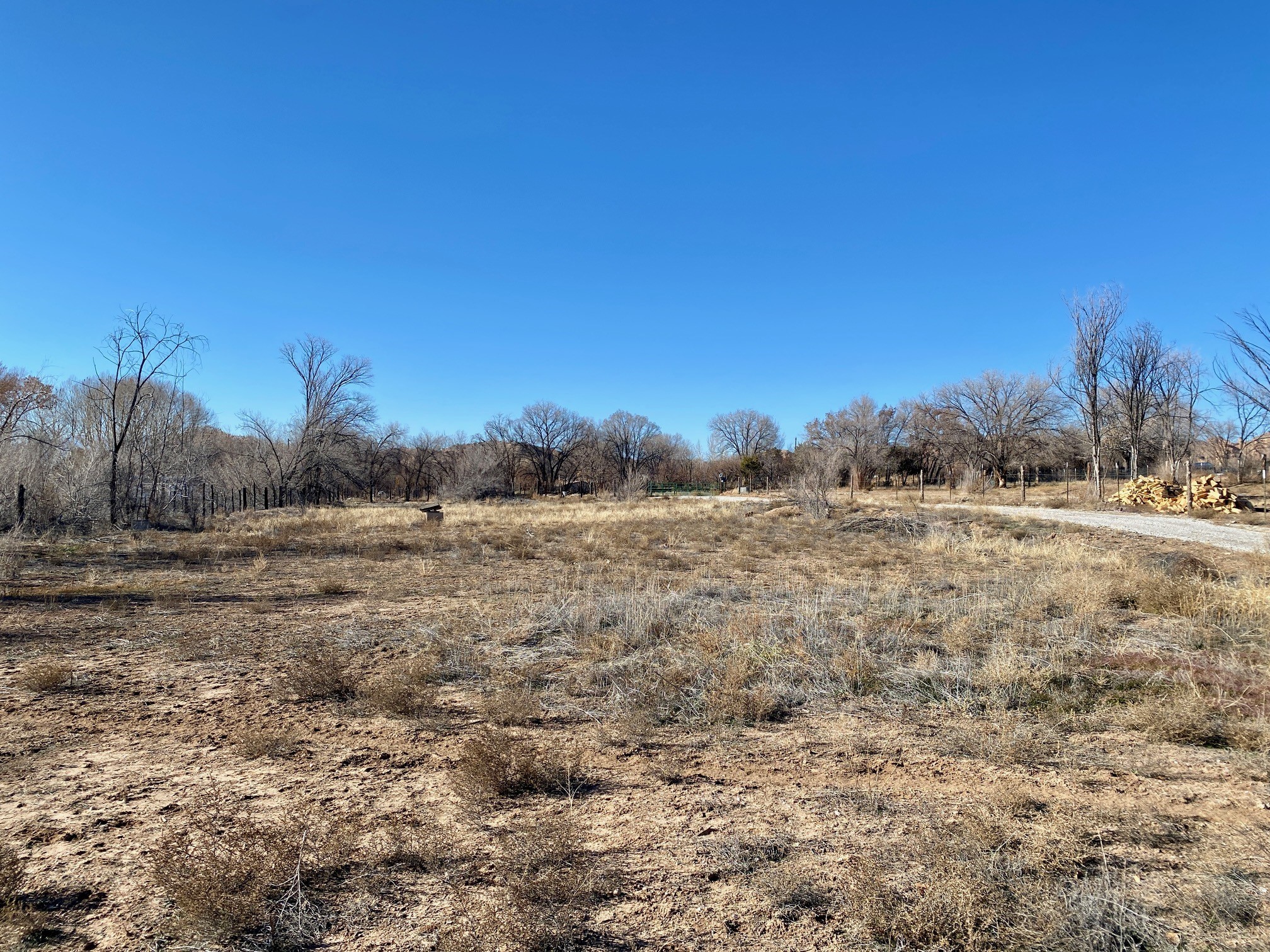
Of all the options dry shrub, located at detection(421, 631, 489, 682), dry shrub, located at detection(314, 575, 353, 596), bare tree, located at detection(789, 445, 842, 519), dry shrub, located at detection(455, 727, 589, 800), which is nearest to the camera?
dry shrub, located at detection(455, 727, 589, 800)

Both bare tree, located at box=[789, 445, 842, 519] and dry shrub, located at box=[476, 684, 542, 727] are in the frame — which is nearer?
dry shrub, located at box=[476, 684, 542, 727]

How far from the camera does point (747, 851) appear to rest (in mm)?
3020

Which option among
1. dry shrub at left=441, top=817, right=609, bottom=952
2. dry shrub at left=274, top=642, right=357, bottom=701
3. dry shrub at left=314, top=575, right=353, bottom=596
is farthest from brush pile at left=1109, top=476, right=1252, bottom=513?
dry shrub at left=274, top=642, right=357, bottom=701

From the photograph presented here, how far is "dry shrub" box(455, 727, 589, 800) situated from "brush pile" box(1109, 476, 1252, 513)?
28.3m

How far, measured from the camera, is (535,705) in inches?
199

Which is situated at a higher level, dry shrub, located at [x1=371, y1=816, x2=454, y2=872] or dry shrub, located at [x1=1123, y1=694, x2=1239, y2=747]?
dry shrub, located at [x1=1123, y1=694, x2=1239, y2=747]

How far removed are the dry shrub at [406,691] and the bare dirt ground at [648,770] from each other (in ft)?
0.13

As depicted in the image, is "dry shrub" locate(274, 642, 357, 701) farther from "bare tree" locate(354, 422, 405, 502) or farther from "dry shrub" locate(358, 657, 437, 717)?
"bare tree" locate(354, 422, 405, 502)

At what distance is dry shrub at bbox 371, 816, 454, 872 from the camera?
292 cm

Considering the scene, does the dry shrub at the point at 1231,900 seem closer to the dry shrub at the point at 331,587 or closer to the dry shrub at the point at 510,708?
the dry shrub at the point at 510,708

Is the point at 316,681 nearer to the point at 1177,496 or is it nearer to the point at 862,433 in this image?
the point at 1177,496

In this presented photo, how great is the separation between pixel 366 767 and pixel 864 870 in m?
3.08

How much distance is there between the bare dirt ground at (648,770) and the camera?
2529 mm

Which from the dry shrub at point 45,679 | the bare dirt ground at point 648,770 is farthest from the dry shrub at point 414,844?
the dry shrub at point 45,679
